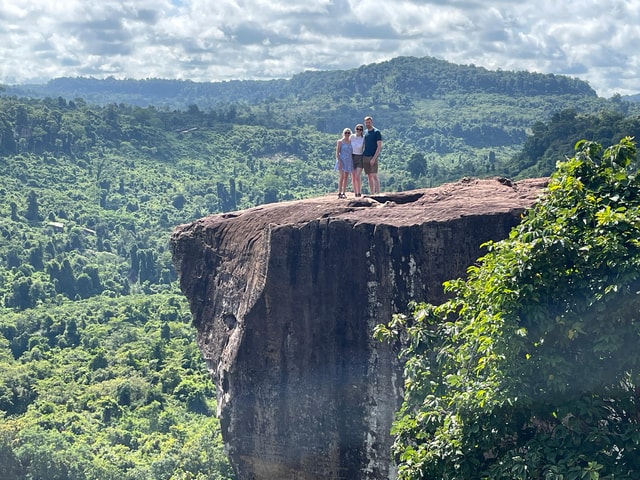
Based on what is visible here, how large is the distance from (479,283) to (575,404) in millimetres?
1623

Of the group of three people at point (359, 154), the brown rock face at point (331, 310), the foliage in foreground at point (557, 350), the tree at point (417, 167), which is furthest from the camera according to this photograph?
the tree at point (417, 167)

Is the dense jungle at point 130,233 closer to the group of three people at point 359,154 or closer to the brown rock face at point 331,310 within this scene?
the group of three people at point 359,154

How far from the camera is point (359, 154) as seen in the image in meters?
16.1

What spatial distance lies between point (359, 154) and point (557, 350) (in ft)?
25.5

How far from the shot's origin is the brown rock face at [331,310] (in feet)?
40.1

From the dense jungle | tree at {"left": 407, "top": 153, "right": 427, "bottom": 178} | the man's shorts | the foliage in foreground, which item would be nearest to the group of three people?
the man's shorts

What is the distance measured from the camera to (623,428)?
858 cm

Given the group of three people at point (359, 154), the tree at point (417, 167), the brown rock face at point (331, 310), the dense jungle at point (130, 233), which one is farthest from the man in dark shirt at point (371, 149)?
the tree at point (417, 167)

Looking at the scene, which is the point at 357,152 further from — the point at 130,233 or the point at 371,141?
the point at 130,233

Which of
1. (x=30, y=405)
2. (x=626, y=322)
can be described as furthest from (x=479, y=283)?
(x=30, y=405)

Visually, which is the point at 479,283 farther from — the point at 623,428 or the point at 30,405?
the point at 30,405

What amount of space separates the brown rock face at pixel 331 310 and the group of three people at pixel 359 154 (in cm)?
186

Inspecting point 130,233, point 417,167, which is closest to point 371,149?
point 417,167

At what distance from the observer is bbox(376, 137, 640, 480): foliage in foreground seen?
8500mm
